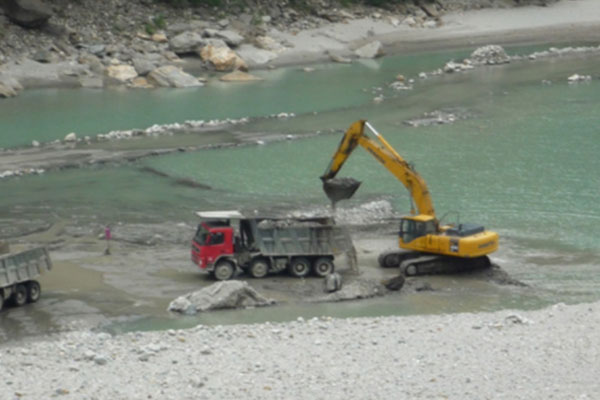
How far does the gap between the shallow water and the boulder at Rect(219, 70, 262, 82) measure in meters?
1.79

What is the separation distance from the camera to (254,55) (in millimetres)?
78188

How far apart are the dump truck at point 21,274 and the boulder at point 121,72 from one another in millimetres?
43687

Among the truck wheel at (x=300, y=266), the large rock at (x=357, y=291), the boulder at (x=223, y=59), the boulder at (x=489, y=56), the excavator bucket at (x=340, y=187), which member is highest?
the boulder at (x=223, y=59)

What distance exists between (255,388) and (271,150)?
103 feet

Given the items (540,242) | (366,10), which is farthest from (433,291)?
(366,10)

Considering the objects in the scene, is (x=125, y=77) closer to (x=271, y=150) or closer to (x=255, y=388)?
(x=271, y=150)

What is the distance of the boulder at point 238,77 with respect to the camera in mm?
71812

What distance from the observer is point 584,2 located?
95.1 meters

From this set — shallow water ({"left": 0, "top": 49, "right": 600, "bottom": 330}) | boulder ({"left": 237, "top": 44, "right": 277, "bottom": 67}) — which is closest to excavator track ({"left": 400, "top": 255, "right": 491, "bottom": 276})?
shallow water ({"left": 0, "top": 49, "right": 600, "bottom": 330})

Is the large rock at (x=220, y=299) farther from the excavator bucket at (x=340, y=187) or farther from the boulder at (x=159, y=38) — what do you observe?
the boulder at (x=159, y=38)

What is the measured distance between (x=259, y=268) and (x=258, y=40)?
174ft

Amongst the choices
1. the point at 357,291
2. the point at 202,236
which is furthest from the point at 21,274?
the point at 357,291

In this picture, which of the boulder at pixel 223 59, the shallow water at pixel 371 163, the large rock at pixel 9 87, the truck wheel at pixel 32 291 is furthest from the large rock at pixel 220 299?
the boulder at pixel 223 59

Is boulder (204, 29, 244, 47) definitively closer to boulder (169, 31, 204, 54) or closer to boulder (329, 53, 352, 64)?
boulder (169, 31, 204, 54)
